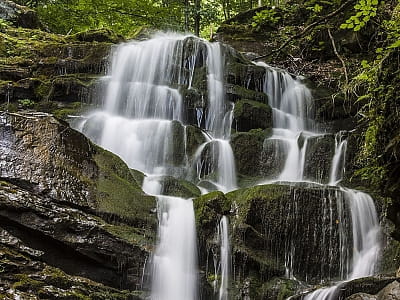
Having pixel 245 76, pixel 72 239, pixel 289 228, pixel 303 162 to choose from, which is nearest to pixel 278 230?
pixel 289 228

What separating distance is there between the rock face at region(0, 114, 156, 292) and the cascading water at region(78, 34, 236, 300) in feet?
1.22

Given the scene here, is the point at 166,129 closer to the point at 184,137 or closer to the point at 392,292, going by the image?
the point at 184,137

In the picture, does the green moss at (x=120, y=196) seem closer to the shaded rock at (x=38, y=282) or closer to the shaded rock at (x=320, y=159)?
the shaded rock at (x=38, y=282)

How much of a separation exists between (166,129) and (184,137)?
422mm

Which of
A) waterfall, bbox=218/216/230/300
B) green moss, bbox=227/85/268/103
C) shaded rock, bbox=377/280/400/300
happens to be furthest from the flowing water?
shaded rock, bbox=377/280/400/300

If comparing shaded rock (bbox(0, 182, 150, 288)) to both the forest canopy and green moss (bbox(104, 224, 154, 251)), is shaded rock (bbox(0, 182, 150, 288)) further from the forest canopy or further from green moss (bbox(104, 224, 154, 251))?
the forest canopy

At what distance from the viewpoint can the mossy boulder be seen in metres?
9.70

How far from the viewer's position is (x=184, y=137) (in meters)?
8.62

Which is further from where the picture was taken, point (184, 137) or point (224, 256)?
point (184, 137)

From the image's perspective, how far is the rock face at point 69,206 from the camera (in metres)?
5.08

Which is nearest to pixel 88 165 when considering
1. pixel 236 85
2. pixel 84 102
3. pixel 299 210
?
pixel 299 210

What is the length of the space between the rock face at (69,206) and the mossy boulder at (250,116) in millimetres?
4095

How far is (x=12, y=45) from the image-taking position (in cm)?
1159

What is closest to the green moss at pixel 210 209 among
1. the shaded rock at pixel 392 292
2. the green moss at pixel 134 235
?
the green moss at pixel 134 235
